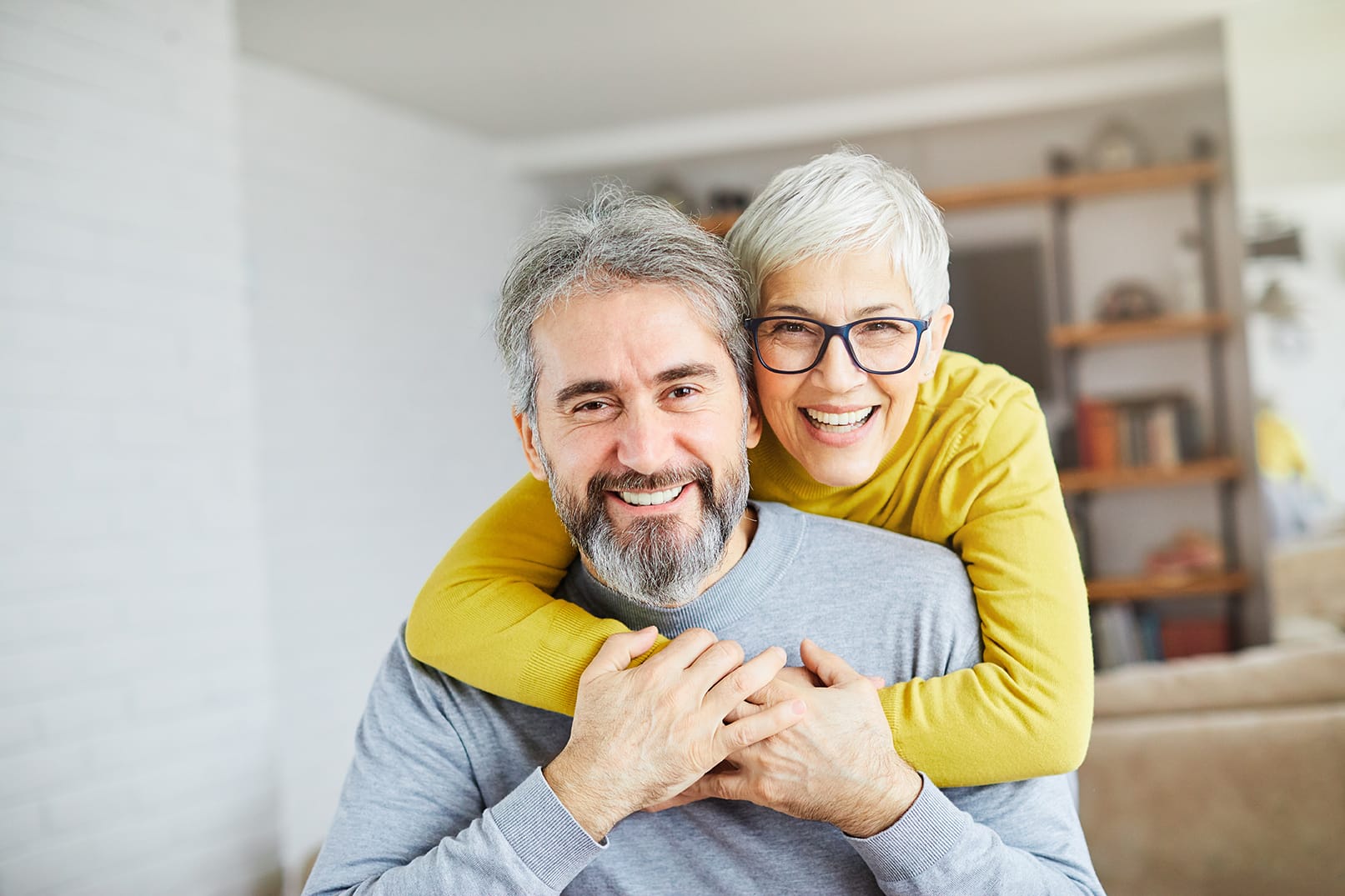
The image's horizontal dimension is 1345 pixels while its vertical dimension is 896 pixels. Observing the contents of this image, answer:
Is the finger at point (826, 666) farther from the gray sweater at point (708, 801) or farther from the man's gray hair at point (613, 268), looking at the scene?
the man's gray hair at point (613, 268)

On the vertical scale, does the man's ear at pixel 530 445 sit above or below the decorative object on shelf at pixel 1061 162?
below

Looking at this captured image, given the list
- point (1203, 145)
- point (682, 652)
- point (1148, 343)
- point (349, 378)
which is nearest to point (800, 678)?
point (682, 652)

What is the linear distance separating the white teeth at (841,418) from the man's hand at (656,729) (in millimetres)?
310

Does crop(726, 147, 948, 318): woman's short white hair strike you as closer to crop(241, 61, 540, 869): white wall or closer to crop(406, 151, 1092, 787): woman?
crop(406, 151, 1092, 787): woman

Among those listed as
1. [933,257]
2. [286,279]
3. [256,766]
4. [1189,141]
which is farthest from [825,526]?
[1189,141]

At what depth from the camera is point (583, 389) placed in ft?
4.09

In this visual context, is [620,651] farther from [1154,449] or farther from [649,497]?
[1154,449]

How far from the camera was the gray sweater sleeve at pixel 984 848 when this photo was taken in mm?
1116

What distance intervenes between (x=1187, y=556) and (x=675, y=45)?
3.36 meters

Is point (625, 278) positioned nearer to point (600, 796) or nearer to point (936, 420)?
point (936, 420)

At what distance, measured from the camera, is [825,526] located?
141 centimetres

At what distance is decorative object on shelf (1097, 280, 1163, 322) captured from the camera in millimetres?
5426

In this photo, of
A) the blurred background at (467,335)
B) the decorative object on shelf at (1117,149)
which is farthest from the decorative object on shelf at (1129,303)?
the decorative object on shelf at (1117,149)

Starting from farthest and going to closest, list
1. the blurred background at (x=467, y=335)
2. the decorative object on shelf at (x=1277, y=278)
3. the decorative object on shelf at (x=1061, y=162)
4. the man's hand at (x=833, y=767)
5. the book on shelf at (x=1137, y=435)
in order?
the decorative object on shelf at (x=1061, y=162)
the book on shelf at (x=1137, y=435)
the decorative object on shelf at (x=1277, y=278)
the blurred background at (x=467, y=335)
the man's hand at (x=833, y=767)
